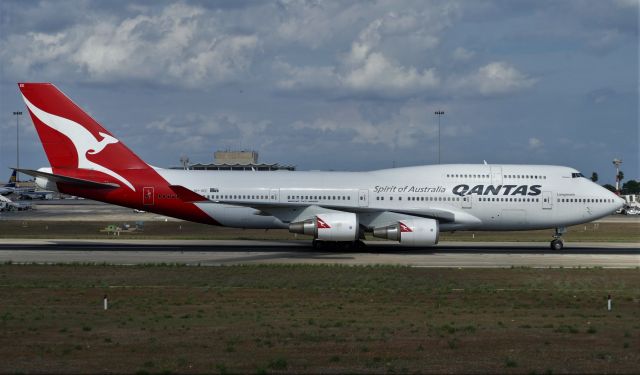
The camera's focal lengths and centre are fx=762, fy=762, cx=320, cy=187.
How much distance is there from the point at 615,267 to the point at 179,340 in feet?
Answer: 76.3

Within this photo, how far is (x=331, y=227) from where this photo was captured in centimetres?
3766

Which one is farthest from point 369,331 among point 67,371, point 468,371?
point 67,371

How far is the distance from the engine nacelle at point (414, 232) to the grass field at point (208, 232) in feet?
42.8

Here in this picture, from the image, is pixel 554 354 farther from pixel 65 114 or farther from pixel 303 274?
pixel 65 114

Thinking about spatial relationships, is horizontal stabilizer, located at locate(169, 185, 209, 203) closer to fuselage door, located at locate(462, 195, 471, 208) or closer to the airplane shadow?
the airplane shadow

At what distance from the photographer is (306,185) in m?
41.1

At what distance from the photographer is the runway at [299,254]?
3422 centimetres

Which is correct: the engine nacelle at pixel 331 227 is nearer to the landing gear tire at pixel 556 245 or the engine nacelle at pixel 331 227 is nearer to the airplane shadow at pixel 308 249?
the airplane shadow at pixel 308 249

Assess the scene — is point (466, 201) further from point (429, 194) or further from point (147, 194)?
point (147, 194)

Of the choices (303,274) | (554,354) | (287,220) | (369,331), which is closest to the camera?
(554,354)

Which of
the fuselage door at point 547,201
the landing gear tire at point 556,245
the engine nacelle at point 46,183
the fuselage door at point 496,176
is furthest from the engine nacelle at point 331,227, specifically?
the engine nacelle at point 46,183

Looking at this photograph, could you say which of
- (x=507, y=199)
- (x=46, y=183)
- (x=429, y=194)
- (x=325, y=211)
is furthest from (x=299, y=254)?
(x=46, y=183)

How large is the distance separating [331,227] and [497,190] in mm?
9824

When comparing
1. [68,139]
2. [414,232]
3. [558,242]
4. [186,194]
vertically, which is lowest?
[558,242]
